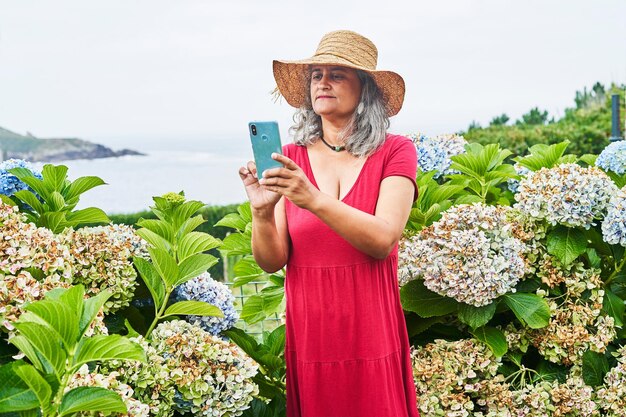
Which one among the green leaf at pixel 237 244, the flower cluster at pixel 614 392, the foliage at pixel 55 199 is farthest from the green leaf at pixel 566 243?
the foliage at pixel 55 199

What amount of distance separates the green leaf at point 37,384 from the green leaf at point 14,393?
1.0 inches

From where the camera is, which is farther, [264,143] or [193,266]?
[193,266]

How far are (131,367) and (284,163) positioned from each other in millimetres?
811

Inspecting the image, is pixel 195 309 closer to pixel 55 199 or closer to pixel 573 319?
pixel 55 199

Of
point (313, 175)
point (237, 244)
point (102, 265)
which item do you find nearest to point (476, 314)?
point (313, 175)

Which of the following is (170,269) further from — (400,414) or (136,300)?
(400,414)

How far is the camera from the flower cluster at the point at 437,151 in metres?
3.94

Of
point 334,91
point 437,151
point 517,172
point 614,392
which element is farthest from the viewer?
point 517,172

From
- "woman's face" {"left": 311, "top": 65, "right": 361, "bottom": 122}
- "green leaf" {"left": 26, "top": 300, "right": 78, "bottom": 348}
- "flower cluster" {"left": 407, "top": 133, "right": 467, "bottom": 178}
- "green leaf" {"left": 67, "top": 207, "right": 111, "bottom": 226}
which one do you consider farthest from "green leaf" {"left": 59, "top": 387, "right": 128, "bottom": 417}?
"flower cluster" {"left": 407, "top": 133, "right": 467, "bottom": 178}

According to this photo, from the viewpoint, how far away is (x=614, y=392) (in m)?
3.31

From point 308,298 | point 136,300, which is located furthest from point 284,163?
point 136,300

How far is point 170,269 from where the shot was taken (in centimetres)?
276

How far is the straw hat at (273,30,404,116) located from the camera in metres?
2.63

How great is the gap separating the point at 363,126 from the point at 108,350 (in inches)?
43.7
